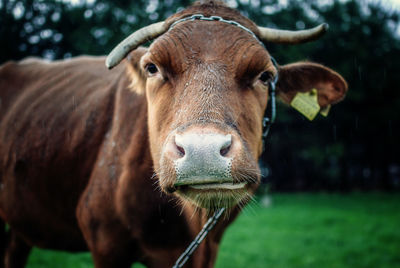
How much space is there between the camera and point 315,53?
23516 millimetres

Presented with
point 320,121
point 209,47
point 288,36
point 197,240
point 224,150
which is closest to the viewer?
point 224,150

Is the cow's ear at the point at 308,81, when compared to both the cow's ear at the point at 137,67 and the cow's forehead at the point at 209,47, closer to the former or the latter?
the cow's forehead at the point at 209,47

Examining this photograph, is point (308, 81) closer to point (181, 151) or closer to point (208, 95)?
point (208, 95)

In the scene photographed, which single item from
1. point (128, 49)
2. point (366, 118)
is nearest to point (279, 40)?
point (128, 49)

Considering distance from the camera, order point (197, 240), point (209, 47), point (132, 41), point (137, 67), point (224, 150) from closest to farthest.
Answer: point (224, 150)
point (209, 47)
point (197, 240)
point (132, 41)
point (137, 67)

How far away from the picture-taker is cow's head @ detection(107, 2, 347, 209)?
1.66 m

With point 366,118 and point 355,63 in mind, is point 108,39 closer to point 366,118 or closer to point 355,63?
point 355,63

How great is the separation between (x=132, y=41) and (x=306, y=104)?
1490 mm

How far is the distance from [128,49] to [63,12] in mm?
15635

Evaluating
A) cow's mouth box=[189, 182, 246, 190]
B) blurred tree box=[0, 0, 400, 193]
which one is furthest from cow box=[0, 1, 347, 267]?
blurred tree box=[0, 0, 400, 193]

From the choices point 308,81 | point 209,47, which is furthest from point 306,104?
point 209,47

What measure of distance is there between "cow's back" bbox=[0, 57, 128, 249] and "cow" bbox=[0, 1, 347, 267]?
0.04 feet

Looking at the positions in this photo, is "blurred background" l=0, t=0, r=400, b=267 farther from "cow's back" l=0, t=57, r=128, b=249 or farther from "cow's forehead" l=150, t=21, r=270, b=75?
"cow's forehead" l=150, t=21, r=270, b=75

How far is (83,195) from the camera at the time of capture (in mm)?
2818
